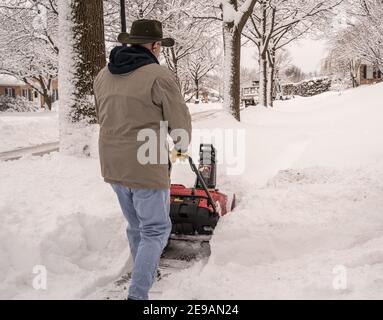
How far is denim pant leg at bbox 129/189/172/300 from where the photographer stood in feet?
9.33

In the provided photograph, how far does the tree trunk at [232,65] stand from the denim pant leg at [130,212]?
944cm

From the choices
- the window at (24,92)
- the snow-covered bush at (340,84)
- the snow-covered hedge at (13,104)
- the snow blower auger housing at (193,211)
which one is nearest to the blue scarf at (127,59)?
the snow blower auger housing at (193,211)

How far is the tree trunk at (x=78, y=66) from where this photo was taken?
6.08m

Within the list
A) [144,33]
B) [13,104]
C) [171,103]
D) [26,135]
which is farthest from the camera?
[13,104]

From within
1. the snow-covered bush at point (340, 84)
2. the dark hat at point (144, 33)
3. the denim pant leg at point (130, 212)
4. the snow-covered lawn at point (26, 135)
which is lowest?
the denim pant leg at point (130, 212)

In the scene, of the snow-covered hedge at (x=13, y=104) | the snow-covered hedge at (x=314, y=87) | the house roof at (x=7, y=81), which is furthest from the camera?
the snow-covered hedge at (x=314, y=87)

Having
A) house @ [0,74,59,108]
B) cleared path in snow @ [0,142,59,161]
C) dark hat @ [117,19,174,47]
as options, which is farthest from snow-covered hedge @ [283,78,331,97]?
dark hat @ [117,19,174,47]

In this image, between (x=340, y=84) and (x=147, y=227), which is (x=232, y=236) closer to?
(x=147, y=227)

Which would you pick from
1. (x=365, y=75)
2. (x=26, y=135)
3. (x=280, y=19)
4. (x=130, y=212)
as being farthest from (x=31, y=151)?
(x=365, y=75)

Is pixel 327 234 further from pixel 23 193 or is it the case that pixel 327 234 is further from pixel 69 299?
pixel 23 193

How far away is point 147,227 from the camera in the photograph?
2.90 meters

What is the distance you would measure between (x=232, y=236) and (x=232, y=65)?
855cm

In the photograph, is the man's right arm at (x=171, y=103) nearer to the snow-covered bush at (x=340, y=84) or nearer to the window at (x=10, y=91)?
the window at (x=10, y=91)
